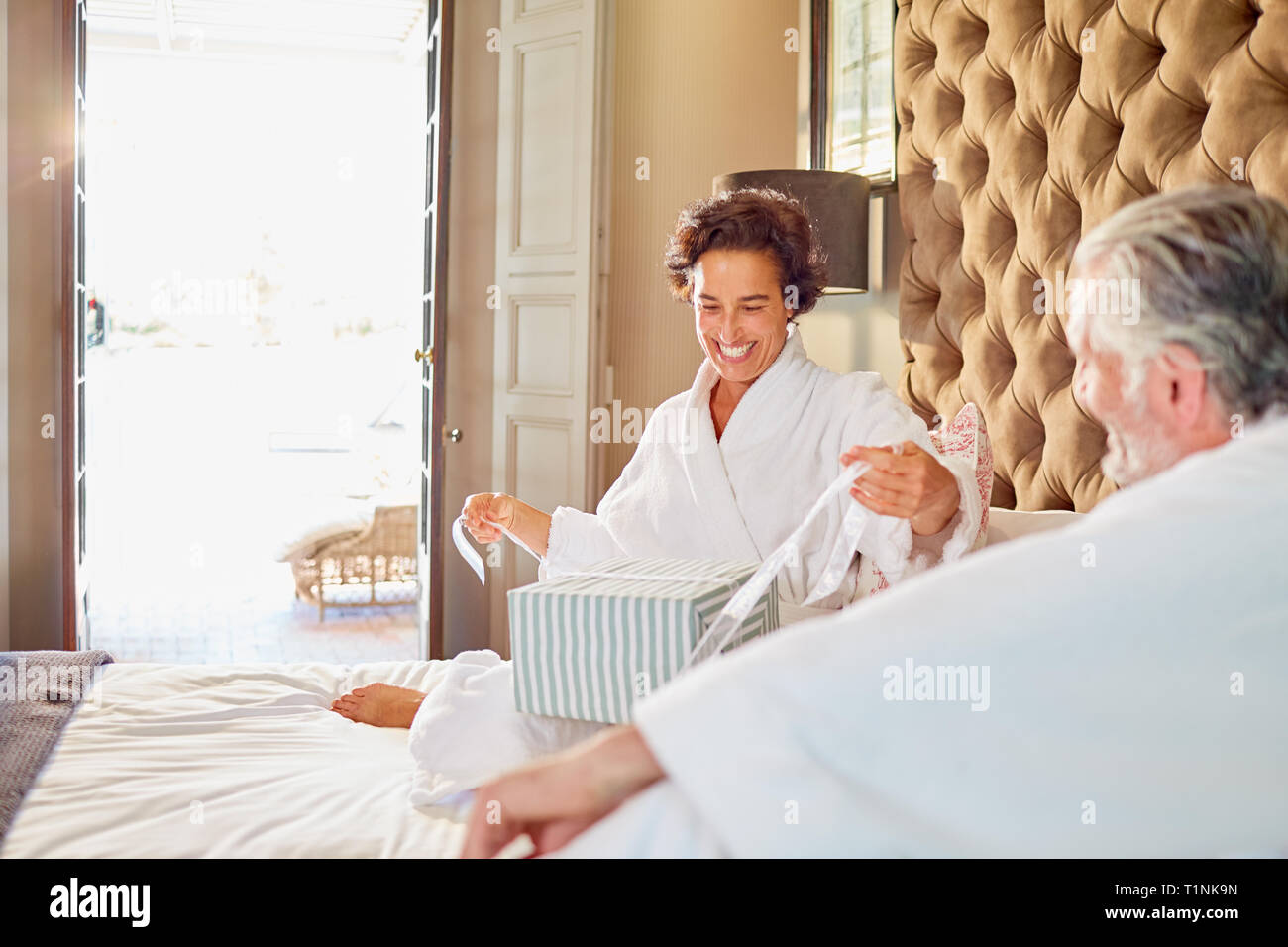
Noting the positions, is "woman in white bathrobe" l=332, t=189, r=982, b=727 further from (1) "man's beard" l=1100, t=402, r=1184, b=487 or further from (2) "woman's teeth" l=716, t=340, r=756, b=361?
(1) "man's beard" l=1100, t=402, r=1184, b=487

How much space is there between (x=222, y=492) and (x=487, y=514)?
6347 millimetres

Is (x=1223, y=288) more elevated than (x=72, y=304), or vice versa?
(x=72, y=304)

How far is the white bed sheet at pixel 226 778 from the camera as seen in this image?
53.5 inches

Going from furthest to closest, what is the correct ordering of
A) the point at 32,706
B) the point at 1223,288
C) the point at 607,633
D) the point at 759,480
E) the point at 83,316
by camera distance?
1. the point at 83,316
2. the point at 759,480
3. the point at 32,706
4. the point at 607,633
5. the point at 1223,288

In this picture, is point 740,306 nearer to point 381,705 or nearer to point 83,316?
point 381,705

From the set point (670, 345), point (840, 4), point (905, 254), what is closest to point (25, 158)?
point (670, 345)

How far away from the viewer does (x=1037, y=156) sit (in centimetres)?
232

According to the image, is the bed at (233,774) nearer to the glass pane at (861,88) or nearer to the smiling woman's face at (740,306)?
the smiling woman's face at (740,306)

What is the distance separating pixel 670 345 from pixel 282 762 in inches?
113

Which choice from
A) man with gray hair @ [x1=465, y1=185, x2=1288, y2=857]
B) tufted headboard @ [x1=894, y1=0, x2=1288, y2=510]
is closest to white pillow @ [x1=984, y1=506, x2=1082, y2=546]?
tufted headboard @ [x1=894, y1=0, x2=1288, y2=510]

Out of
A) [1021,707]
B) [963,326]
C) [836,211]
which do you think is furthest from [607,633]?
[836,211]

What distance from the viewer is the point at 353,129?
937cm

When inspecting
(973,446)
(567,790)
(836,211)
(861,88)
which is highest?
(861,88)

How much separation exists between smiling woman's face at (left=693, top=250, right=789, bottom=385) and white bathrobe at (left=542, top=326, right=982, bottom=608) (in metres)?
0.05
